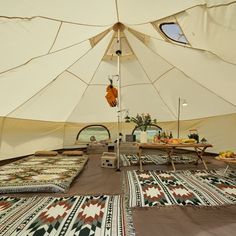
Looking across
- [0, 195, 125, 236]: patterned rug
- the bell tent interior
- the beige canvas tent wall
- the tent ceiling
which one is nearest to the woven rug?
the bell tent interior

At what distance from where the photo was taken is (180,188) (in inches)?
79.9

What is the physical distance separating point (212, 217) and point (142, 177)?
1.14m

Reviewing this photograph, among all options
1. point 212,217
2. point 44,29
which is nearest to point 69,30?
point 44,29

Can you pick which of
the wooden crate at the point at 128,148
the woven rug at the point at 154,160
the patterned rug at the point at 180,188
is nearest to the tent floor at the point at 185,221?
the patterned rug at the point at 180,188

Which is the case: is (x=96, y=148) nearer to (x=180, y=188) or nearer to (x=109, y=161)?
(x=109, y=161)

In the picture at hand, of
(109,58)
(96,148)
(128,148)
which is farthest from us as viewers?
(96,148)

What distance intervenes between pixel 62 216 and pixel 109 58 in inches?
129

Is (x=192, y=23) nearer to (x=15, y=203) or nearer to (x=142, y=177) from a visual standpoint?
(x=142, y=177)

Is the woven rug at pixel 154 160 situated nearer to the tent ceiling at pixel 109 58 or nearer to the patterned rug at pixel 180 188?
the patterned rug at pixel 180 188

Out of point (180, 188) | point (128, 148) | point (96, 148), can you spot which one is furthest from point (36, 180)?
point (128, 148)

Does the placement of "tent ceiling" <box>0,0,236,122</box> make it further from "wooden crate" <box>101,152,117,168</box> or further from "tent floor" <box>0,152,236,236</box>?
"wooden crate" <box>101,152,117,168</box>

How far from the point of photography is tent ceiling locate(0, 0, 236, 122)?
1920mm

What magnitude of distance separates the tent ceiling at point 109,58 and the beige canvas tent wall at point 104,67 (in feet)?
0.04

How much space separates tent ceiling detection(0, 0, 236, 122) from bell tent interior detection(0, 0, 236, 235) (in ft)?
0.06
